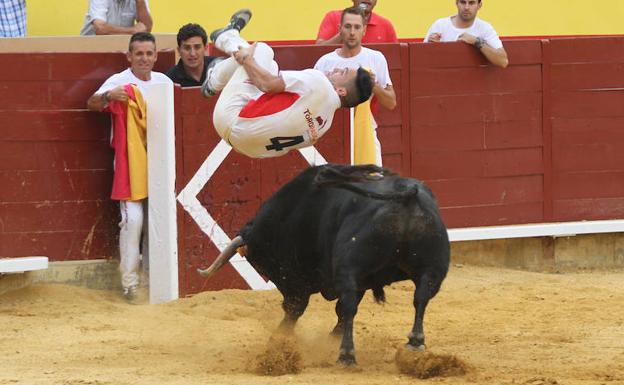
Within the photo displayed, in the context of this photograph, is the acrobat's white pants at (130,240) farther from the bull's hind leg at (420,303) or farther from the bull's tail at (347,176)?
the bull's hind leg at (420,303)

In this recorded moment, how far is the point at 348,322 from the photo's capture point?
221 inches

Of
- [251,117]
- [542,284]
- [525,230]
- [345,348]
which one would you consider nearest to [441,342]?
[345,348]

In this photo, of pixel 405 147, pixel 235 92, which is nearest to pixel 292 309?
pixel 235 92

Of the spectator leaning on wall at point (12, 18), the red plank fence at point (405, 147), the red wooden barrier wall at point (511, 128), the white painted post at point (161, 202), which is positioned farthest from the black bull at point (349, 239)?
the spectator leaning on wall at point (12, 18)

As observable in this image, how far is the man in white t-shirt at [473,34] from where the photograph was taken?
879 centimetres

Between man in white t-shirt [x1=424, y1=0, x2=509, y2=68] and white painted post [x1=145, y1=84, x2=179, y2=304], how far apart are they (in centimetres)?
204

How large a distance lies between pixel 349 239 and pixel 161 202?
2.38 m

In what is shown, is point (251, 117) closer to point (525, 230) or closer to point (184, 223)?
point (184, 223)

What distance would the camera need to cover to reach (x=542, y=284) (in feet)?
27.8

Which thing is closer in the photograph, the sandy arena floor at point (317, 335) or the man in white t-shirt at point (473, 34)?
the sandy arena floor at point (317, 335)

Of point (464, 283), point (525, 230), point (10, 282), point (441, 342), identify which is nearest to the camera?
point (441, 342)

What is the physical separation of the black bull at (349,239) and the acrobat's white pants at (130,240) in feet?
4.94

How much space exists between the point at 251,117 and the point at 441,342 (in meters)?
1.48

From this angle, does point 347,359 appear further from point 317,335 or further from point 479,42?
point 479,42
